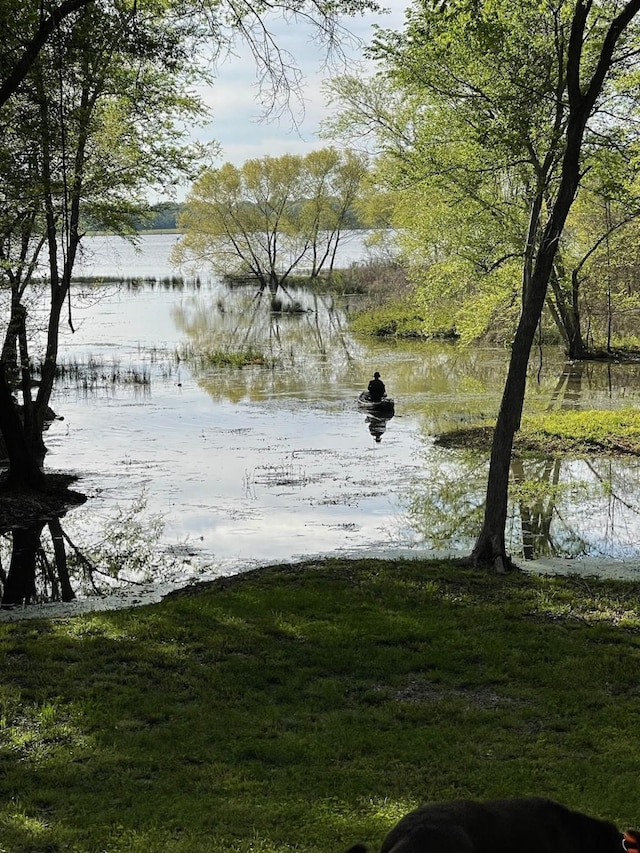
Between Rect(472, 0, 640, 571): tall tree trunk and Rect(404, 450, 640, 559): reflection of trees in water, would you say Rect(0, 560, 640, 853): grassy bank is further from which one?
Rect(404, 450, 640, 559): reflection of trees in water

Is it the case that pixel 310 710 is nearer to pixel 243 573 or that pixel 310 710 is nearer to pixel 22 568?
pixel 243 573

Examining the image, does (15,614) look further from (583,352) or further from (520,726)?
(583,352)

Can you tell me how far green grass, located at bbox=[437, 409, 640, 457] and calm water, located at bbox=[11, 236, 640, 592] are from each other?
92 centimetres

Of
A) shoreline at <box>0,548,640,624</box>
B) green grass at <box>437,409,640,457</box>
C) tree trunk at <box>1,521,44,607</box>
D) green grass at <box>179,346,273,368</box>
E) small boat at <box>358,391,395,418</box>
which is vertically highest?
green grass at <box>179,346,273,368</box>

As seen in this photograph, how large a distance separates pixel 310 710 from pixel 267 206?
67546 mm

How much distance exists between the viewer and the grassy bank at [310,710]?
520cm

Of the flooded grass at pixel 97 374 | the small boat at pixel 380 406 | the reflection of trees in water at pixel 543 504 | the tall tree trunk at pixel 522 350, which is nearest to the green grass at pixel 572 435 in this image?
the reflection of trees in water at pixel 543 504

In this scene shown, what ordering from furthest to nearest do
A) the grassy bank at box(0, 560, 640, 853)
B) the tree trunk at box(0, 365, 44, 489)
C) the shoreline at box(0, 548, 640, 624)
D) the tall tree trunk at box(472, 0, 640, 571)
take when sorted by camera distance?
1. the tree trunk at box(0, 365, 44, 489)
2. the tall tree trunk at box(472, 0, 640, 571)
3. the shoreline at box(0, 548, 640, 624)
4. the grassy bank at box(0, 560, 640, 853)

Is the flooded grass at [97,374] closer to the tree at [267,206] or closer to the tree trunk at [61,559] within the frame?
the tree trunk at [61,559]

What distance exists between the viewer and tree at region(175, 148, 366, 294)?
2736 inches

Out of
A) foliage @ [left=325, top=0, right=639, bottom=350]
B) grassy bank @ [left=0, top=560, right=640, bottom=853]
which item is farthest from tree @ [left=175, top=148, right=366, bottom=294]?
grassy bank @ [left=0, top=560, right=640, bottom=853]

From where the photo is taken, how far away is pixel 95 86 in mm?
17609

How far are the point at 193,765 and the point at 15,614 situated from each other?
Result: 17.7 ft

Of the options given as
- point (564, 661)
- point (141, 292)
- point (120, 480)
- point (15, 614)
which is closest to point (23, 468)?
point (120, 480)
